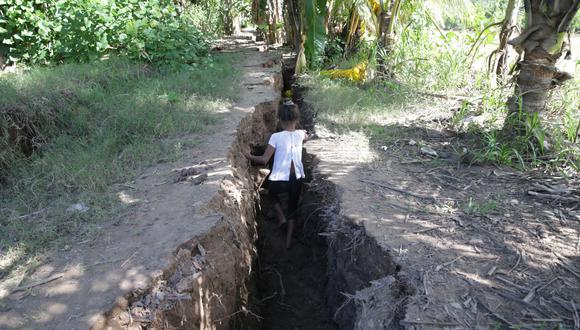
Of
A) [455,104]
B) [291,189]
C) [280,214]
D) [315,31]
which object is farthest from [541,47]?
[315,31]

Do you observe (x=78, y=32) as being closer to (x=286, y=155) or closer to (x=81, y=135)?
(x=81, y=135)

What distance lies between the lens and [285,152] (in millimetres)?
4273

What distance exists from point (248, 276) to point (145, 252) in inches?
45.8

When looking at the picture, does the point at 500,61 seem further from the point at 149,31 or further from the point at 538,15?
the point at 149,31

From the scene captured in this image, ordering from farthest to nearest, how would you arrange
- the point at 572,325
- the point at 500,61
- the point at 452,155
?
the point at 500,61 < the point at 452,155 < the point at 572,325

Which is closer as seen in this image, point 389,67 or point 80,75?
point 80,75

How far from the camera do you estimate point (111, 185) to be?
359 centimetres

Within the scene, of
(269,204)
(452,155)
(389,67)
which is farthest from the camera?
(389,67)

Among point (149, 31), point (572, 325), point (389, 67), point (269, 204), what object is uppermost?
point (149, 31)

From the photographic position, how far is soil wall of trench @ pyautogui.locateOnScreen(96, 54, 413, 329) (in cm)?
248

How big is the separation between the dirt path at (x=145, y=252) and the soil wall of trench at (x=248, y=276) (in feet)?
0.05

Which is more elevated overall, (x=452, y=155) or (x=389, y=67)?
(x=389, y=67)

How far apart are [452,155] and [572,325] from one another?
2.36m

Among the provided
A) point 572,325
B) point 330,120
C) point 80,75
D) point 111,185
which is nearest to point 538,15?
point 330,120
